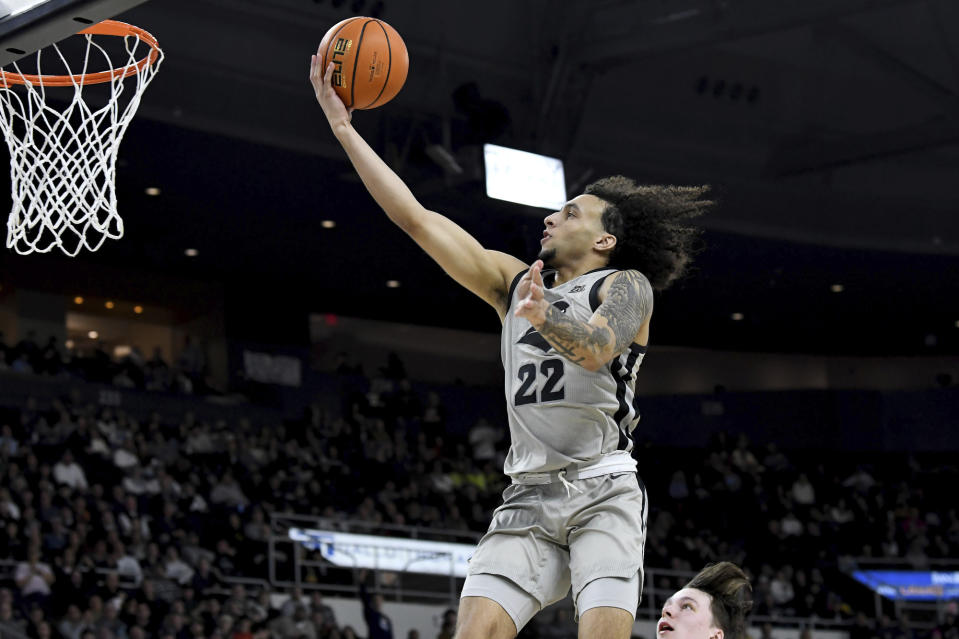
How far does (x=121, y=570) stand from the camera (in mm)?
13430

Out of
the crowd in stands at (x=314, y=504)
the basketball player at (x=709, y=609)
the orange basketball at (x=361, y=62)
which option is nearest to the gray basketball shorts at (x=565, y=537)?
the basketball player at (x=709, y=609)

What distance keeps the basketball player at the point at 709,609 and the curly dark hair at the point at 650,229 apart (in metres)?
1.03

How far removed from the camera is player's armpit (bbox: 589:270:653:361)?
358 centimetres

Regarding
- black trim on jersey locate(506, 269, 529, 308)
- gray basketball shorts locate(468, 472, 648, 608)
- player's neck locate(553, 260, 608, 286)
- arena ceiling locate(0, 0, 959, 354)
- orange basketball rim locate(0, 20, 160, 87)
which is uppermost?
arena ceiling locate(0, 0, 959, 354)

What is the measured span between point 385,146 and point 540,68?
7.46 ft

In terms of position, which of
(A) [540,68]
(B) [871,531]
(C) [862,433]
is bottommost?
(B) [871,531]

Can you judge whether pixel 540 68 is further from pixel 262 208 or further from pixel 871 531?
pixel 871 531

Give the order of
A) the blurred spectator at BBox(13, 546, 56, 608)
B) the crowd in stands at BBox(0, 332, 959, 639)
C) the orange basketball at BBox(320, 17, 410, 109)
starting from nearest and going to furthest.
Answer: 1. the orange basketball at BBox(320, 17, 410, 109)
2. the blurred spectator at BBox(13, 546, 56, 608)
3. the crowd in stands at BBox(0, 332, 959, 639)

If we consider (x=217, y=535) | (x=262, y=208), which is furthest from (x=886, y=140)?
(x=217, y=535)

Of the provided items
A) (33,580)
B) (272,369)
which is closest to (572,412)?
(33,580)

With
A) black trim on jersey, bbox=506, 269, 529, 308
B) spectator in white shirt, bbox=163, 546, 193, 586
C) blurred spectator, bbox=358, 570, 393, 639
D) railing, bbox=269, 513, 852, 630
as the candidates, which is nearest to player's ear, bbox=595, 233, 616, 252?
black trim on jersey, bbox=506, 269, 529, 308

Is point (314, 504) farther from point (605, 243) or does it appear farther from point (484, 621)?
point (484, 621)

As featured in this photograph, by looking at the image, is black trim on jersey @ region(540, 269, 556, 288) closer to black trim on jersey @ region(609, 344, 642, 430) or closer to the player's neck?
the player's neck

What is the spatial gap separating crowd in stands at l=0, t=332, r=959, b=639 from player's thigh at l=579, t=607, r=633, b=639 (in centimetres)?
905
